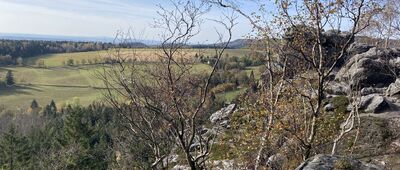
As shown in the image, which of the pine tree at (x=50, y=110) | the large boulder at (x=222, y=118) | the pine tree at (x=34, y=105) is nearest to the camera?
the large boulder at (x=222, y=118)

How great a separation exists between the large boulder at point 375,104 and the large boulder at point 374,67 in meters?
2.48

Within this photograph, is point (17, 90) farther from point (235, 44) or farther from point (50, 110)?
point (235, 44)

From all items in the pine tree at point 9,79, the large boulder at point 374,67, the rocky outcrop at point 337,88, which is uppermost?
the large boulder at point 374,67

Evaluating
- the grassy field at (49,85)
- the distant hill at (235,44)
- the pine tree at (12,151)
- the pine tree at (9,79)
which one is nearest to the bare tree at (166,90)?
the distant hill at (235,44)

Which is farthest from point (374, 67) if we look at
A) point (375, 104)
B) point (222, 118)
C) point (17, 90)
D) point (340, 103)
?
point (17, 90)

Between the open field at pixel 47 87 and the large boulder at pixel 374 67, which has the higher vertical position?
the large boulder at pixel 374 67

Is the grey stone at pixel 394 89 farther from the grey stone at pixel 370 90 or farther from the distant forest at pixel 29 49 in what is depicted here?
the distant forest at pixel 29 49

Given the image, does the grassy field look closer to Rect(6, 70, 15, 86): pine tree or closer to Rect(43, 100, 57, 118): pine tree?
Rect(6, 70, 15, 86): pine tree

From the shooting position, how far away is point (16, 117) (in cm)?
11231

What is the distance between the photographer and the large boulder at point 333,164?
9375 millimetres

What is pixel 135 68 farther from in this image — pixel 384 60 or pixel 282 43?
pixel 384 60

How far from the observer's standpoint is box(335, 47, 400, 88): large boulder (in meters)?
29.5

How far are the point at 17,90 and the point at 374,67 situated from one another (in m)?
132

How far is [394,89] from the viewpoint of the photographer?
28281 mm
